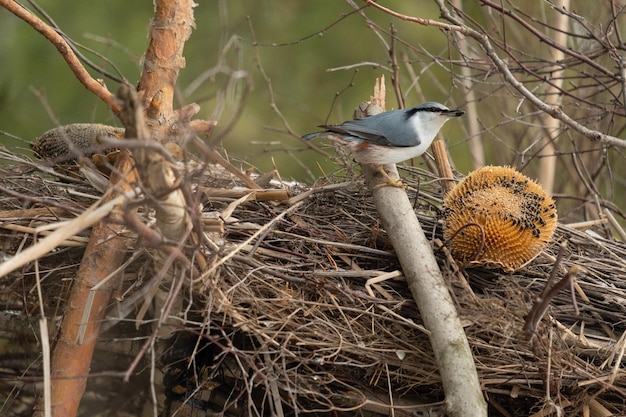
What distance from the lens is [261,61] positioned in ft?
13.1

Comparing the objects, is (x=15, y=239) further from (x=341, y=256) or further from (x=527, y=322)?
(x=527, y=322)

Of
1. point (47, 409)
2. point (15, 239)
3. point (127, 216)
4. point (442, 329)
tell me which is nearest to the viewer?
point (127, 216)

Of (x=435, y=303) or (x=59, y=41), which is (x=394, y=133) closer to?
(x=435, y=303)

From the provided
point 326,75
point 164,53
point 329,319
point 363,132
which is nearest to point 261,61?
point 326,75

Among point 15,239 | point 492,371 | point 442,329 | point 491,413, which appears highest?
point 15,239

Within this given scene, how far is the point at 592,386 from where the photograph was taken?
1.75 metres

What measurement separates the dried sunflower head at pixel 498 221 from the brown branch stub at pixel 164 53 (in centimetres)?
70

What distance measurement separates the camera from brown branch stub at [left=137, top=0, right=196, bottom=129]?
1.78 m

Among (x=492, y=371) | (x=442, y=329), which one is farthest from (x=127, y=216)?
(x=492, y=371)

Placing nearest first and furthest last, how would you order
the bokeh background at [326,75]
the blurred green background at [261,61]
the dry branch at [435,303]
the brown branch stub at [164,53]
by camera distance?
the dry branch at [435,303], the brown branch stub at [164,53], the bokeh background at [326,75], the blurred green background at [261,61]

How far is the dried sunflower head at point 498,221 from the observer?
5.90 ft

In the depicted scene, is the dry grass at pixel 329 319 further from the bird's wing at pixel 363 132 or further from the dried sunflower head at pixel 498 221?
the bird's wing at pixel 363 132

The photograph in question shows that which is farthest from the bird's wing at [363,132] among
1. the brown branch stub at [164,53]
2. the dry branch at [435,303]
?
the brown branch stub at [164,53]

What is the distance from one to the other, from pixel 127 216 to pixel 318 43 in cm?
358
